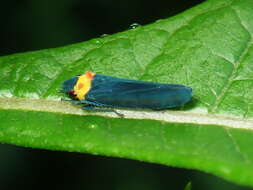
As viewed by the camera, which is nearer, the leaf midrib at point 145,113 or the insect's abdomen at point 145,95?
the leaf midrib at point 145,113

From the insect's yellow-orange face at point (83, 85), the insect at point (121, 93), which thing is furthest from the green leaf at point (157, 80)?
the insect's yellow-orange face at point (83, 85)

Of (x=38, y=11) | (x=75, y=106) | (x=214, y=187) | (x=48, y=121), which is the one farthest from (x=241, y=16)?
(x=38, y=11)

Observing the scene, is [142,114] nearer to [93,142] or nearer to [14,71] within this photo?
[93,142]

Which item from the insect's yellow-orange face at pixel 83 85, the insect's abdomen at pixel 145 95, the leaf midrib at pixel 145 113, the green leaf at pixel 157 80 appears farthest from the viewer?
the insect's yellow-orange face at pixel 83 85

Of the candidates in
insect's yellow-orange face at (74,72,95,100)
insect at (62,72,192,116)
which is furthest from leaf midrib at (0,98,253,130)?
insect's yellow-orange face at (74,72,95,100)

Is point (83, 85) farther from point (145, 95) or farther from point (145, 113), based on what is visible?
point (145, 113)

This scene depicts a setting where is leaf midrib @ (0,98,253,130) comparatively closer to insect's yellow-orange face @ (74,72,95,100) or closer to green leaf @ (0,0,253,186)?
green leaf @ (0,0,253,186)

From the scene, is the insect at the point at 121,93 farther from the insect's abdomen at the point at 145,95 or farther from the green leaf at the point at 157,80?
the green leaf at the point at 157,80

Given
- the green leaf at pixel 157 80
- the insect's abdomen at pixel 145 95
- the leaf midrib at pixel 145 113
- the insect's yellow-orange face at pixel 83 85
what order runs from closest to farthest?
the green leaf at pixel 157 80 → the leaf midrib at pixel 145 113 → the insect's abdomen at pixel 145 95 → the insect's yellow-orange face at pixel 83 85
